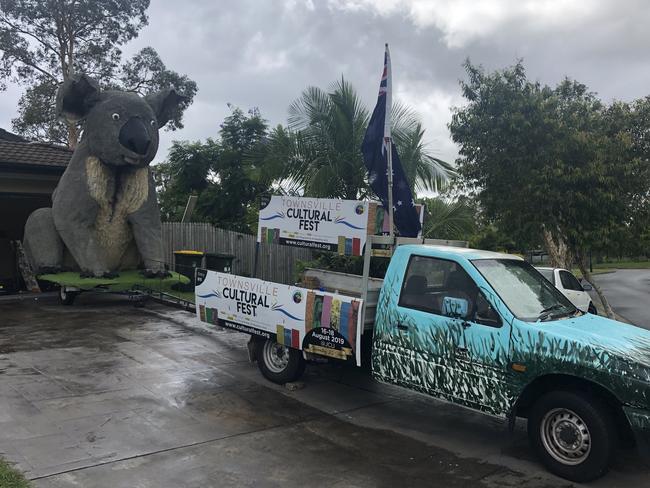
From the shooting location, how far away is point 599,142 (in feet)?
38.8

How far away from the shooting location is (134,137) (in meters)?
12.9

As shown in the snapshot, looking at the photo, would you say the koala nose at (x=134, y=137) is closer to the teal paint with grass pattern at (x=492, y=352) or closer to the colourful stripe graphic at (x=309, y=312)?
the colourful stripe graphic at (x=309, y=312)

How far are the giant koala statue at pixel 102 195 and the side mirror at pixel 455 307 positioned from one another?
9743mm

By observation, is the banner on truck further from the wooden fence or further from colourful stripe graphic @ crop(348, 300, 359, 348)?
the wooden fence

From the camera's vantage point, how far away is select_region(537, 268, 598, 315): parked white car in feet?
38.6

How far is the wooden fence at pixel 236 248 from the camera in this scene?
58.8ft

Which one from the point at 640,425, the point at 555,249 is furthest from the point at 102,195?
the point at 640,425

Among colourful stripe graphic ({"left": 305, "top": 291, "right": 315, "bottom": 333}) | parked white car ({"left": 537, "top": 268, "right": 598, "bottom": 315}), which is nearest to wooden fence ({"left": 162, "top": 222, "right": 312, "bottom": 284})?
parked white car ({"left": 537, "top": 268, "right": 598, "bottom": 315})

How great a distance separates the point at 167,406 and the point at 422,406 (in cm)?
299

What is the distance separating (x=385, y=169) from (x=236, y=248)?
11713 mm

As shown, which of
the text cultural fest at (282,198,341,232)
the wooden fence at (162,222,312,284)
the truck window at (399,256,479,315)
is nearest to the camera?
the truck window at (399,256,479,315)

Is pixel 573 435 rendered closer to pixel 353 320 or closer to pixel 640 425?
pixel 640 425

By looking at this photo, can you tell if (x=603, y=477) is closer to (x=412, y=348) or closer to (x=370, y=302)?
(x=412, y=348)

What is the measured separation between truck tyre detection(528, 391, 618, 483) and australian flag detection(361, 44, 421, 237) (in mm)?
3510
